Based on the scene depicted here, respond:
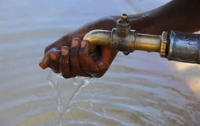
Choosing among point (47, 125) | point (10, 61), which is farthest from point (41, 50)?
point (47, 125)

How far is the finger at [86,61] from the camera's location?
1.29 meters

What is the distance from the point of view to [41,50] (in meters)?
2.36

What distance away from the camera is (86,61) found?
1321 millimetres

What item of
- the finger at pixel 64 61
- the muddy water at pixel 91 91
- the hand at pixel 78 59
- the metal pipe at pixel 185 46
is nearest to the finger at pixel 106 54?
the hand at pixel 78 59

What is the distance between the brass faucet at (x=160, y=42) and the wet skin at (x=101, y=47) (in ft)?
0.34

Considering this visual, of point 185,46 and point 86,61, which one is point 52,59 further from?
point 185,46

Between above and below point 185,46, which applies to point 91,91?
below

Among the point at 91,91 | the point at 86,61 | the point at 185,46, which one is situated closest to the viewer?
the point at 185,46

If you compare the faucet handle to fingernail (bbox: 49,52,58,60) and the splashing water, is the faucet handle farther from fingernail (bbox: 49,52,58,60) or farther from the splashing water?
the splashing water

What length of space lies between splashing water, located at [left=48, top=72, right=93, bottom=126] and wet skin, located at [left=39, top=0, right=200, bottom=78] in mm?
501

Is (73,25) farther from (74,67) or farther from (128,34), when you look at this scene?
(128,34)

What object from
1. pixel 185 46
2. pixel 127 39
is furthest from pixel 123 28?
pixel 185 46

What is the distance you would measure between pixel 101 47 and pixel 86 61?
0.10 metres

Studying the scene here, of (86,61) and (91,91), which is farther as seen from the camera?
(91,91)
